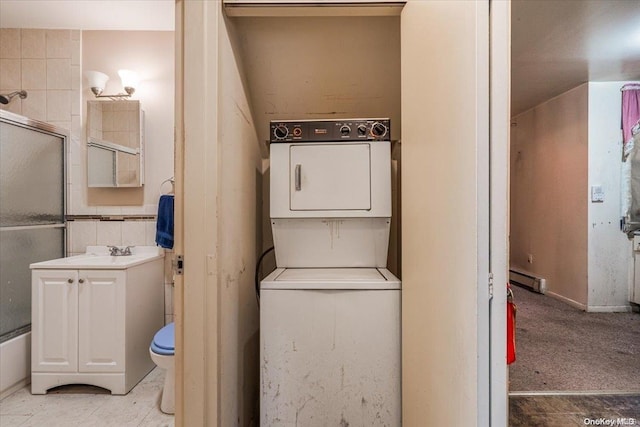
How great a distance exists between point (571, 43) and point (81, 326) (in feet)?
13.5

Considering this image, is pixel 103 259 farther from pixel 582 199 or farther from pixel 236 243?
Result: pixel 582 199

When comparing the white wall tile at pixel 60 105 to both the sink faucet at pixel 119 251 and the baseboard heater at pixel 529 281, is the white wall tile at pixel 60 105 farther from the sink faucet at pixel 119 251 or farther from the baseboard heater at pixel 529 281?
the baseboard heater at pixel 529 281

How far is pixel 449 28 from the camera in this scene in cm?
85

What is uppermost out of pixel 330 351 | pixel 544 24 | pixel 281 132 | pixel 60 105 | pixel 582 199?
pixel 544 24

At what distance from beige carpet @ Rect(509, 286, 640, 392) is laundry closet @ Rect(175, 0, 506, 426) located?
1.22 meters

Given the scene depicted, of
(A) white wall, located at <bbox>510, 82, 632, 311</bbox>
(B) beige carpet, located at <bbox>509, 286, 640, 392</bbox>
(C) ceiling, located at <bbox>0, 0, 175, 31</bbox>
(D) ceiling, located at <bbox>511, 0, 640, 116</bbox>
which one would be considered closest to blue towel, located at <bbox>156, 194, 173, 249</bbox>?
(C) ceiling, located at <bbox>0, 0, 175, 31</bbox>

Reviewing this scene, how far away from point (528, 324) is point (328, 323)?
2.42 m

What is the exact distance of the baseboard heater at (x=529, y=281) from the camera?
3.70 meters

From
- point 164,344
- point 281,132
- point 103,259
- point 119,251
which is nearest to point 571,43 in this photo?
point 281,132

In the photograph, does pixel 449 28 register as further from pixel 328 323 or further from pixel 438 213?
pixel 328 323

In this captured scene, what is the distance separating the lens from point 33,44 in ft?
8.20

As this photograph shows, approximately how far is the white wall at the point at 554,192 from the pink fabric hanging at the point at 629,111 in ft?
1.07

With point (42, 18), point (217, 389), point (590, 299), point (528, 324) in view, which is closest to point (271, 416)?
point (217, 389)

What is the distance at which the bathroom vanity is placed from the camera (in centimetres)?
196
